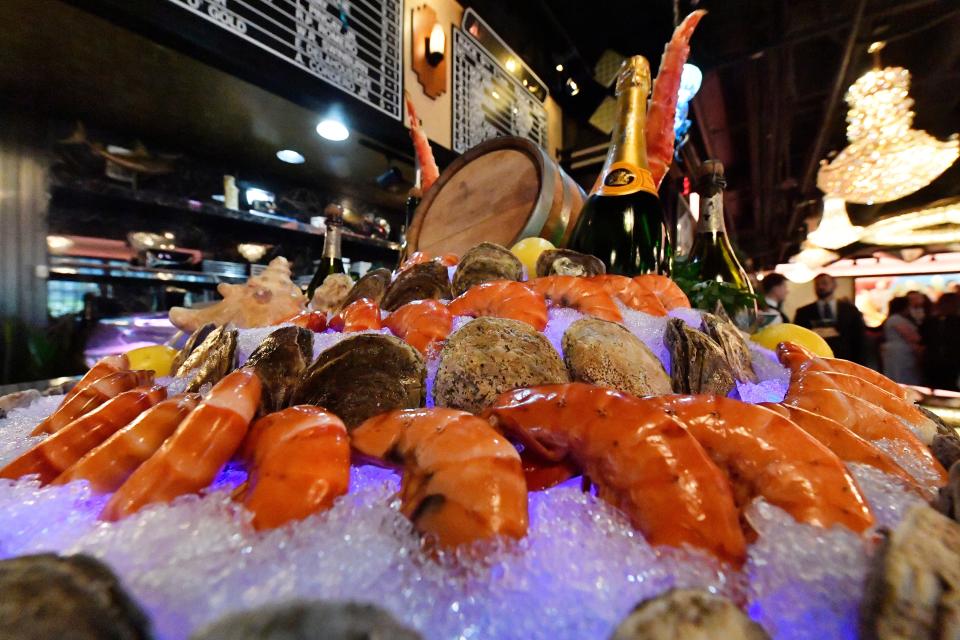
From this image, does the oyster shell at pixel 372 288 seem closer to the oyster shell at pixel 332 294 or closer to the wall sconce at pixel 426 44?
the oyster shell at pixel 332 294

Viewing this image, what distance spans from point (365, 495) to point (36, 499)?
30 cm

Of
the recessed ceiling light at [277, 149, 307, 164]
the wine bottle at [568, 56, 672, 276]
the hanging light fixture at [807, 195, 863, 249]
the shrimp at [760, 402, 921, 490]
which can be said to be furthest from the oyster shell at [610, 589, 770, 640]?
the hanging light fixture at [807, 195, 863, 249]

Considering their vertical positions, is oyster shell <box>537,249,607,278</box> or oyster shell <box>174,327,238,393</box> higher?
oyster shell <box>537,249,607,278</box>

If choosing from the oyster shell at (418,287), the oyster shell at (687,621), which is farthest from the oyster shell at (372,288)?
the oyster shell at (687,621)

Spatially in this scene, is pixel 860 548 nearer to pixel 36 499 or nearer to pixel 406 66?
pixel 36 499

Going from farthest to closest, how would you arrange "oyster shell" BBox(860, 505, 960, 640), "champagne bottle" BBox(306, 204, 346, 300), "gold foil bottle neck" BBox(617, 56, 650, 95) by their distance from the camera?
"champagne bottle" BBox(306, 204, 346, 300) → "gold foil bottle neck" BBox(617, 56, 650, 95) → "oyster shell" BBox(860, 505, 960, 640)

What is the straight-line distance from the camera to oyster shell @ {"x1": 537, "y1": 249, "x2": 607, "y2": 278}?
0.83 metres

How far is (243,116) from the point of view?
7.98 ft

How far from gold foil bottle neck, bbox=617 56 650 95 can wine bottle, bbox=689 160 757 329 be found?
11.2 inches

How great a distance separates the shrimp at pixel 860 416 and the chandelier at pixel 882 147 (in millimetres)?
4684

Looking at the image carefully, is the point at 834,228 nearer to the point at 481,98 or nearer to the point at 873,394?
the point at 481,98

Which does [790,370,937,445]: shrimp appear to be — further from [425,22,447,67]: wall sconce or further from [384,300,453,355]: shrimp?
[425,22,447,67]: wall sconce

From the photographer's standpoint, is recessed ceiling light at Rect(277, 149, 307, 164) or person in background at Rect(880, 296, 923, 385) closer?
recessed ceiling light at Rect(277, 149, 307, 164)

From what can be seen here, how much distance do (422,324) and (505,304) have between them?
0.45ft
